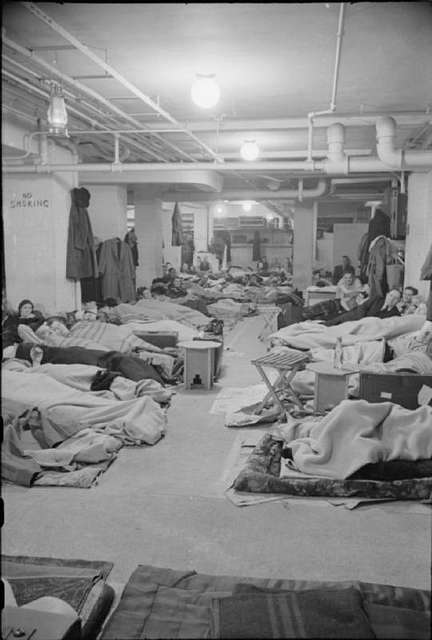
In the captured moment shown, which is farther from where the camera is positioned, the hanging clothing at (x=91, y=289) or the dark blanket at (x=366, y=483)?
the hanging clothing at (x=91, y=289)

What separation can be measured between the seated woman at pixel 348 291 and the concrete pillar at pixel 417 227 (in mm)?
764

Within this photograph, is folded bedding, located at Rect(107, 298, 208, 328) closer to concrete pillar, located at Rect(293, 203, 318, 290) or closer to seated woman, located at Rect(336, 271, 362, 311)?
seated woman, located at Rect(336, 271, 362, 311)

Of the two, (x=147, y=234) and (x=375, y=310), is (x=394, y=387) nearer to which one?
(x=375, y=310)

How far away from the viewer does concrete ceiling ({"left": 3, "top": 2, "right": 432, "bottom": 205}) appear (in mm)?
3430

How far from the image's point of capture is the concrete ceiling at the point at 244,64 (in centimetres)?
343

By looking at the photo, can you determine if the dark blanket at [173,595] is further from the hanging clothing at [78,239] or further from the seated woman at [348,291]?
the seated woman at [348,291]

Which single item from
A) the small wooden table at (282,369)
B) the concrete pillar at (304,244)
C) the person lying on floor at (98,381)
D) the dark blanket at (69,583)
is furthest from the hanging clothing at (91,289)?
the dark blanket at (69,583)

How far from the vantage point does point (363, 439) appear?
303 centimetres

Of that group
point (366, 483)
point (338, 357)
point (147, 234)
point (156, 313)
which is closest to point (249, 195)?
point (147, 234)

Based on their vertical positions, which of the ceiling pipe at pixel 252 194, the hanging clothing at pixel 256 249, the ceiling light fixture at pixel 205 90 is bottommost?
the hanging clothing at pixel 256 249

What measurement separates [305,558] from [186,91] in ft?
14.0

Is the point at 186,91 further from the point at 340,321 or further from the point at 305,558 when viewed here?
the point at 305,558

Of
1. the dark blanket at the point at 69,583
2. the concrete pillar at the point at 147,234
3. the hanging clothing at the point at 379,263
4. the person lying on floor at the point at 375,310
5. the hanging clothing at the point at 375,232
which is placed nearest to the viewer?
the dark blanket at the point at 69,583

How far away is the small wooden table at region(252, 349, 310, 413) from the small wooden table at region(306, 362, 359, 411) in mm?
168
